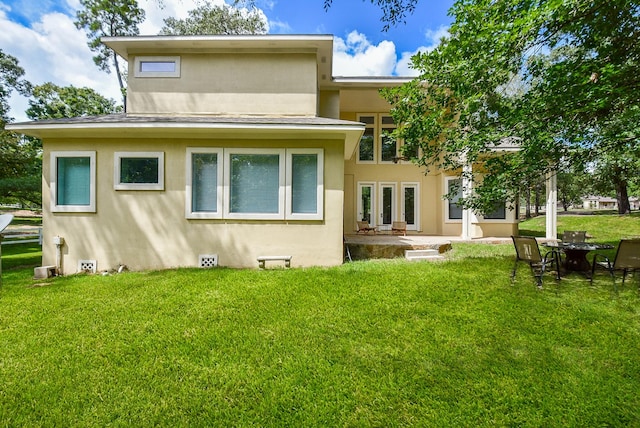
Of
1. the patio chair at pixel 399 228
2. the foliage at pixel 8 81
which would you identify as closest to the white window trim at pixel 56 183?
the patio chair at pixel 399 228

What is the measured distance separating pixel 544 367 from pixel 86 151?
33.2 ft

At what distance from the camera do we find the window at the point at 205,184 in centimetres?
735

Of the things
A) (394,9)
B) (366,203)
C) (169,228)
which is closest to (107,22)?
(169,228)

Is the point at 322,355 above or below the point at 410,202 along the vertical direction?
below

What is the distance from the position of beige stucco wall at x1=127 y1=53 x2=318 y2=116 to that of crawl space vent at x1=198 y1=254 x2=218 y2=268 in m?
4.39

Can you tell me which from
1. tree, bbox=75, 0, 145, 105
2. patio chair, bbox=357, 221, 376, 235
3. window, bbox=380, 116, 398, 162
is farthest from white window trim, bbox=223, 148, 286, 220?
tree, bbox=75, 0, 145, 105

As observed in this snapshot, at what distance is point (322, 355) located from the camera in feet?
11.2

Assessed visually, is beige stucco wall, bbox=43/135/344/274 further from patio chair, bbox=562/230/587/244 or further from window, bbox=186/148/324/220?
patio chair, bbox=562/230/587/244

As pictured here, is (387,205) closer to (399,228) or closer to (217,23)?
(399,228)

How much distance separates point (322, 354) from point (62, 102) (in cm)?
3669

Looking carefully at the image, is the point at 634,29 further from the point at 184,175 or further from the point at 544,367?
the point at 184,175

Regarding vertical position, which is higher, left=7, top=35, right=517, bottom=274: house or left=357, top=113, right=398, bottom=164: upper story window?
left=357, top=113, right=398, bottom=164: upper story window

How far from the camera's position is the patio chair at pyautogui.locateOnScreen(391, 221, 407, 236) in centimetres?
1215

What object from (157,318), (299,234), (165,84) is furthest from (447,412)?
(165,84)
